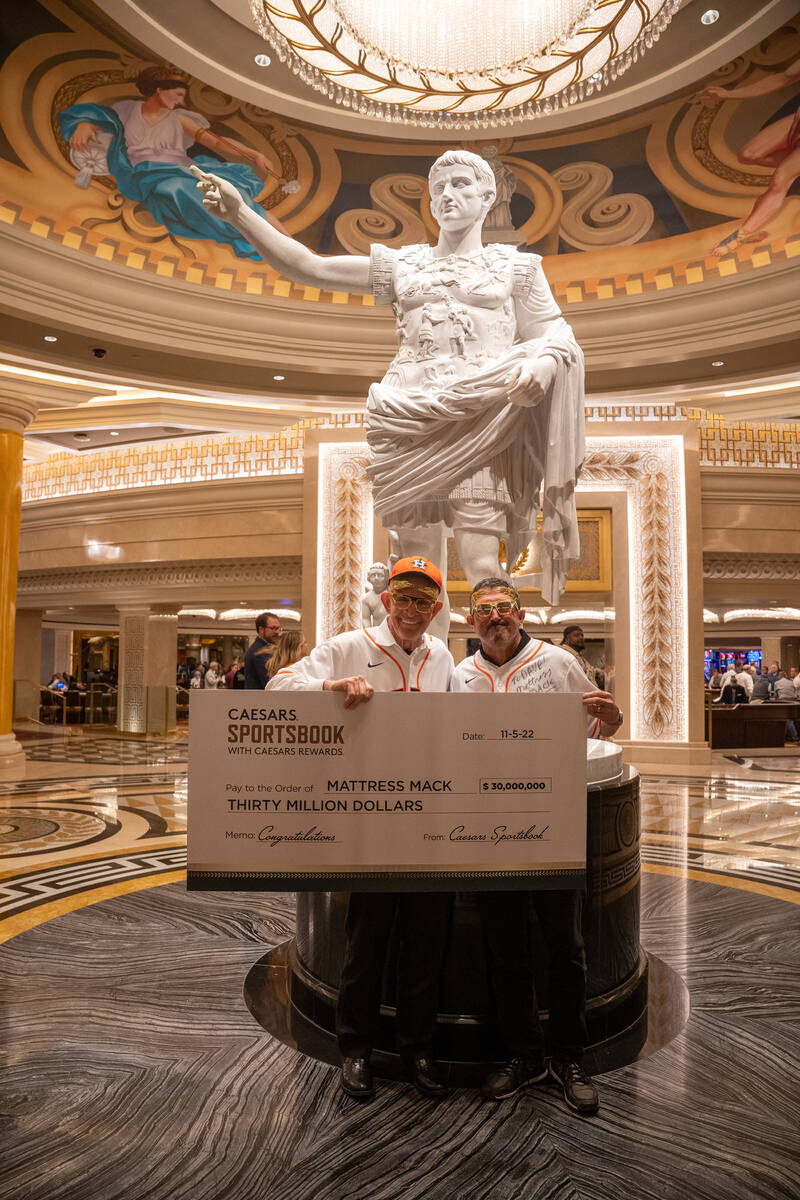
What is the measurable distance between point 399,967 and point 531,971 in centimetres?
32

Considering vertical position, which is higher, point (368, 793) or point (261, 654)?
point (261, 654)

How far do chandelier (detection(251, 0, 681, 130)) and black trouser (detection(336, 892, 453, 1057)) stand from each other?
469cm

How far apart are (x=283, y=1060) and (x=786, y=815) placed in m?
4.90

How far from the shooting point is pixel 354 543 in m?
9.95

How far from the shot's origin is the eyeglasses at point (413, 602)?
189cm

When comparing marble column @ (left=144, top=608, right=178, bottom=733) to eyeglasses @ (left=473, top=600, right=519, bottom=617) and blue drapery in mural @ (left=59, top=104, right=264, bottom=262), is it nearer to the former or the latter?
blue drapery in mural @ (left=59, top=104, right=264, bottom=262)

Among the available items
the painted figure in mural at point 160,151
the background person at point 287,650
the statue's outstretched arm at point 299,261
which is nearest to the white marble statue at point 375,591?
the background person at point 287,650

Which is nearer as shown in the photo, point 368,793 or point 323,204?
point 368,793

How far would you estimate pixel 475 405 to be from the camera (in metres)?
2.96

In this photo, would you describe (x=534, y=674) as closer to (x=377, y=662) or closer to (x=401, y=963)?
(x=377, y=662)

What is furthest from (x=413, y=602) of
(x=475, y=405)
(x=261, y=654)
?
(x=261, y=654)

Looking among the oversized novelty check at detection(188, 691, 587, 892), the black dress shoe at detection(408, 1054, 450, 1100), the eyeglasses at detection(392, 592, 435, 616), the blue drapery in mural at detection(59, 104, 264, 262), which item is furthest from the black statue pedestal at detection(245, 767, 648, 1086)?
the blue drapery in mural at detection(59, 104, 264, 262)

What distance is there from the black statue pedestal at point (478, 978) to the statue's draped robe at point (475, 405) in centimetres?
126

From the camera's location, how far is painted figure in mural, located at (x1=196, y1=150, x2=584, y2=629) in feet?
9.84
